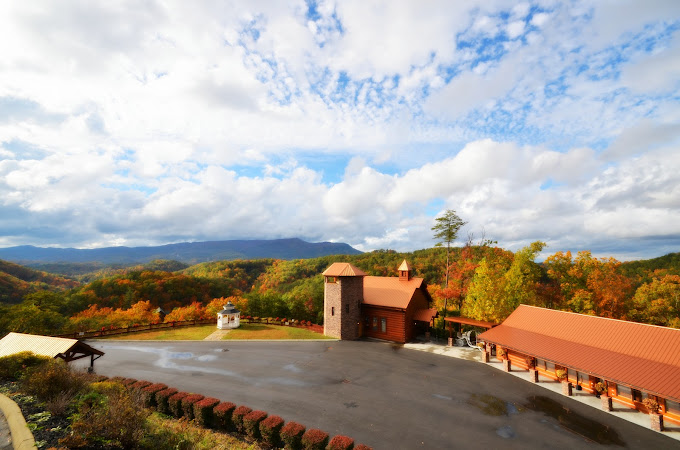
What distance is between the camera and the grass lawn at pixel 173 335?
99.7ft

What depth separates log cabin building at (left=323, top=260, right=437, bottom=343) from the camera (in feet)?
96.8

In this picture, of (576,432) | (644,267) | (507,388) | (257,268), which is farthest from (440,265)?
(257,268)

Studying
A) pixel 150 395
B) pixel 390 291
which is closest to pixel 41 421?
pixel 150 395

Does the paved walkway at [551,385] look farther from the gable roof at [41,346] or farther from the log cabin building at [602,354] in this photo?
the gable roof at [41,346]

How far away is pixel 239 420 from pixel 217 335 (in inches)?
842

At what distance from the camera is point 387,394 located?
1708cm

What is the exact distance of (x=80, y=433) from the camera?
790 centimetres

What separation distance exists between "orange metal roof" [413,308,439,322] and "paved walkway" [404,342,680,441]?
245 cm

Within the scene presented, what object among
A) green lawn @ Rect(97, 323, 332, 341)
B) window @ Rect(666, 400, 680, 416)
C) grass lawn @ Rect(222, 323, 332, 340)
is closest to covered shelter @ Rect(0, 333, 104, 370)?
green lawn @ Rect(97, 323, 332, 341)

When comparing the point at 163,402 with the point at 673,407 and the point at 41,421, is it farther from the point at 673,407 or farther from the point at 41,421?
the point at 673,407

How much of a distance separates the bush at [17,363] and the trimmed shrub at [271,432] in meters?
11.2

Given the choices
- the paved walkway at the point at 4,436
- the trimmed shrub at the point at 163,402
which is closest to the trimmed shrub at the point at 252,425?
the trimmed shrub at the point at 163,402

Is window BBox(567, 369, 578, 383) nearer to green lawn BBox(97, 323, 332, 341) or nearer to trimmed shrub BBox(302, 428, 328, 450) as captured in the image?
trimmed shrub BBox(302, 428, 328, 450)

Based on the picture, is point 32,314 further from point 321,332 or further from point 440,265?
point 440,265
